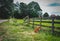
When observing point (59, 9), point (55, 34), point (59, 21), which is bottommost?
point (55, 34)

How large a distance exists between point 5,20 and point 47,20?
238 cm

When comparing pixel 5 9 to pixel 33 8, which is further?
pixel 5 9

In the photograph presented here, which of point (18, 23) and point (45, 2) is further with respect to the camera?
point (18, 23)

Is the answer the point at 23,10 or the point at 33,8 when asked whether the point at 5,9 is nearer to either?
the point at 23,10

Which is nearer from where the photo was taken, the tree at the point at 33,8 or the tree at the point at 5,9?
the tree at the point at 33,8

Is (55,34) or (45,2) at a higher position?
(45,2)

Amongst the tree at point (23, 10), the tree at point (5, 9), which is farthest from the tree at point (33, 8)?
the tree at point (5, 9)

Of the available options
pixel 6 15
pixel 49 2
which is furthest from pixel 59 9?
pixel 6 15

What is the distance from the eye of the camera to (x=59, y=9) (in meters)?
5.95

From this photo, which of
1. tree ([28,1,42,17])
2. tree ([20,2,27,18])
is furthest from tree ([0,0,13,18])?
tree ([28,1,42,17])

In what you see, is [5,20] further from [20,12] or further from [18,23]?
[20,12]

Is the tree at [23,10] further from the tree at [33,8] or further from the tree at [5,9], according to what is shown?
the tree at [5,9]

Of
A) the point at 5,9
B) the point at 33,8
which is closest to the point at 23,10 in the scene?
Result: the point at 33,8

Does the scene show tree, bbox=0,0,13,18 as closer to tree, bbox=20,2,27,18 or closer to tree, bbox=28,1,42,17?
tree, bbox=20,2,27,18
